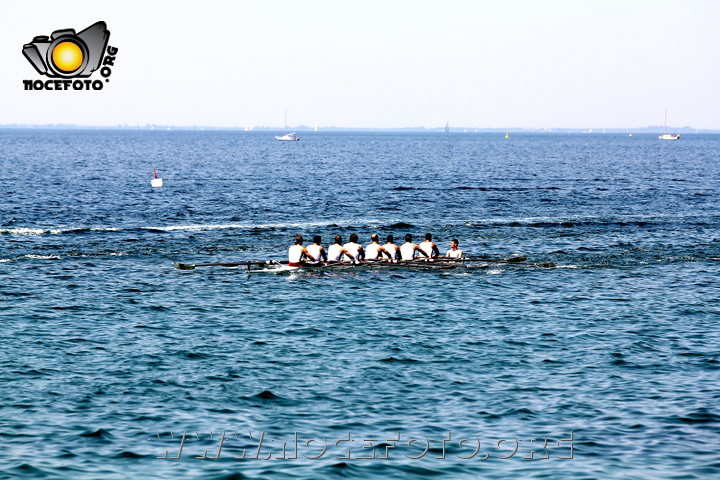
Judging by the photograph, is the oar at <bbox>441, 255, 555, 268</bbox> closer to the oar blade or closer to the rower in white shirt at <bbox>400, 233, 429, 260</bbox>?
the rower in white shirt at <bbox>400, 233, 429, 260</bbox>

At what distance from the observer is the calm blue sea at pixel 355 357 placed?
1714 centimetres

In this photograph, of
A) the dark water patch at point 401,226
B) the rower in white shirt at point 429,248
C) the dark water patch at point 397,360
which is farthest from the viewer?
the dark water patch at point 401,226

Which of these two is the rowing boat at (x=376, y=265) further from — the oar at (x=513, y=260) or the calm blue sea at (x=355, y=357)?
the calm blue sea at (x=355, y=357)

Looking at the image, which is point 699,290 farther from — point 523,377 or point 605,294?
point 523,377

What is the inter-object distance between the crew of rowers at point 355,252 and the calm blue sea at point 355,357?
92 cm

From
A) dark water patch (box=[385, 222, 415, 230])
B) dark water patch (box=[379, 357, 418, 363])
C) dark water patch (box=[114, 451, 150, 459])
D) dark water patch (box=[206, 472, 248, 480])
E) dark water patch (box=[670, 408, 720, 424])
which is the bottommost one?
dark water patch (box=[206, 472, 248, 480])

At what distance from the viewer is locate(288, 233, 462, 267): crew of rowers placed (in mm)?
37031

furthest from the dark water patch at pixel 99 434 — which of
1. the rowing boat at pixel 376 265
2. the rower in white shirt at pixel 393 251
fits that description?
the rower in white shirt at pixel 393 251

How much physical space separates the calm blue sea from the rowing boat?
578 millimetres

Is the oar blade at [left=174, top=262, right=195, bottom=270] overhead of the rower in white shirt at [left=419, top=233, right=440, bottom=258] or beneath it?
beneath

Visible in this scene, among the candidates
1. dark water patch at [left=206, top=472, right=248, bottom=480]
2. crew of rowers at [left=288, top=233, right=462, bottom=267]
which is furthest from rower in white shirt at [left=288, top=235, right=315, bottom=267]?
dark water patch at [left=206, top=472, right=248, bottom=480]

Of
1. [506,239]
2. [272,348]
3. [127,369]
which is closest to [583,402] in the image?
[272,348]

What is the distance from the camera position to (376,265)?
127ft

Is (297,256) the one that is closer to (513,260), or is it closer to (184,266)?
(184,266)
